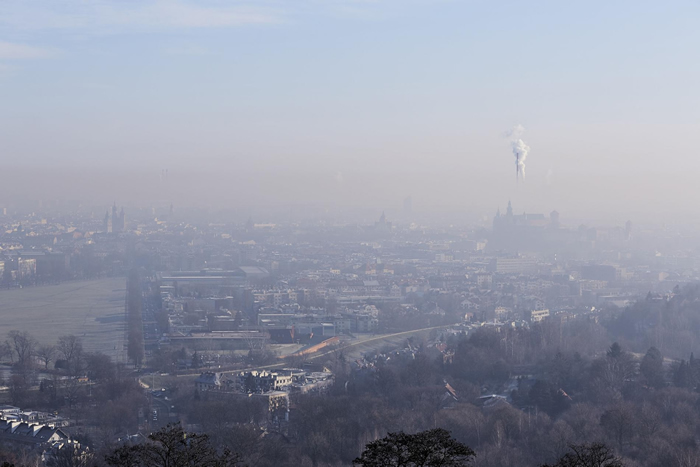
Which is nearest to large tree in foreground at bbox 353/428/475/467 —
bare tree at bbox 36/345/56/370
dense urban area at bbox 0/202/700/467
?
dense urban area at bbox 0/202/700/467

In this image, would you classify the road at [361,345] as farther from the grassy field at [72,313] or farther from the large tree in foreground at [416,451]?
the large tree in foreground at [416,451]

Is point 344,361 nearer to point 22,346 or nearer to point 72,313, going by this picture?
point 22,346

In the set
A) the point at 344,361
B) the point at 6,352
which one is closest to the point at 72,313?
the point at 6,352

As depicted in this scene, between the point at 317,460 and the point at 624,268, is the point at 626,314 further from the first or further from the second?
the point at 624,268

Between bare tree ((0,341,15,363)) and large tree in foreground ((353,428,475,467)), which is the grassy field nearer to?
bare tree ((0,341,15,363))

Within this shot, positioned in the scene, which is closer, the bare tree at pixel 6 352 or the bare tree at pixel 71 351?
the bare tree at pixel 71 351

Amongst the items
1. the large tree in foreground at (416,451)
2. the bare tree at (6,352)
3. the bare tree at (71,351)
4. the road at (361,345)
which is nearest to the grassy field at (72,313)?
the bare tree at (71,351)
